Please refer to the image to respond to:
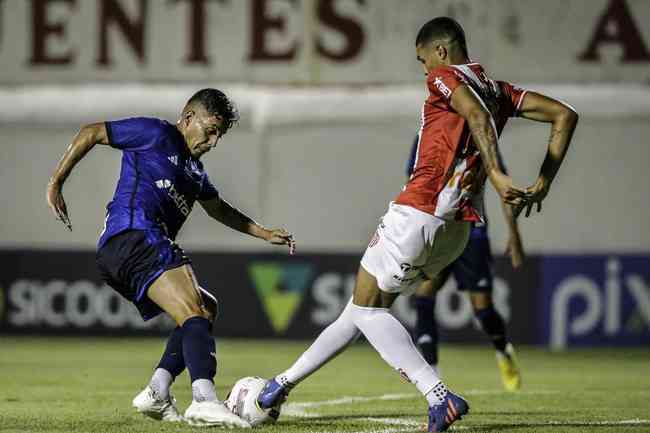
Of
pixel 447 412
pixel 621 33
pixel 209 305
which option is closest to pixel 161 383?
pixel 209 305

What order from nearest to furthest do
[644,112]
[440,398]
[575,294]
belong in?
[440,398] → [575,294] → [644,112]

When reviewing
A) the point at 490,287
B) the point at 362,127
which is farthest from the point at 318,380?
the point at 362,127

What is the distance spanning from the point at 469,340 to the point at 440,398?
8794 millimetres

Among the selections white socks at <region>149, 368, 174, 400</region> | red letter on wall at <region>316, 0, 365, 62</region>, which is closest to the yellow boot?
white socks at <region>149, 368, 174, 400</region>

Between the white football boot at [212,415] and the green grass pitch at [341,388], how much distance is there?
0.46 ft

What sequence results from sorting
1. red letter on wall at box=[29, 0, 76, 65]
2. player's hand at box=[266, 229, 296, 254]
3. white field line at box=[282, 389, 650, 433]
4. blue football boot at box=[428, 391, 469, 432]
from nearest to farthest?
blue football boot at box=[428, 391, 469, 432] → white field line at box=[282, 389, 650, 433] → player's hand at box=[266, 229, 296, 254] → red letter on wall at box=[29, 0, 76, 65]

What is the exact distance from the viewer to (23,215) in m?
18.2

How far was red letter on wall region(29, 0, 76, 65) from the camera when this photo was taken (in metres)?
18.6

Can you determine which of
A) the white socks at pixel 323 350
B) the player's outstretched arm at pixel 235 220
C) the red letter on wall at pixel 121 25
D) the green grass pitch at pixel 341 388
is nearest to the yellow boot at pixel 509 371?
the green grass pitch at pixel 341 388

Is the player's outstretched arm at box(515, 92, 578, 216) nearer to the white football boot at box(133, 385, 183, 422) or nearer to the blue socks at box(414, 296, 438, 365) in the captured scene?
the white football boot at box(133, 385, 183, 422)

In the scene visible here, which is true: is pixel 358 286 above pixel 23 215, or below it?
above

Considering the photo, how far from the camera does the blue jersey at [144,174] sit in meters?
6.60

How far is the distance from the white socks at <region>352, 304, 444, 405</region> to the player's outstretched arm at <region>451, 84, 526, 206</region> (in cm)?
91

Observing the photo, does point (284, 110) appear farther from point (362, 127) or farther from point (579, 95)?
point (579, 95)
